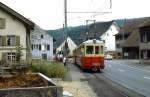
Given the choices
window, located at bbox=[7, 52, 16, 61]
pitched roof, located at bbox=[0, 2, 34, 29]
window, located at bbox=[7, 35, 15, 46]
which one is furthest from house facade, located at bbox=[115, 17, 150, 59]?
window, located at bbox=[7, 52, 16, 61]

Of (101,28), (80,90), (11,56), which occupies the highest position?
(101,28)

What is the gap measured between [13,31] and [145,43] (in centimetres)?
3107

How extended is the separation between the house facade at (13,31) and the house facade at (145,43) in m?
28.8

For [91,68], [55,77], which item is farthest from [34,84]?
[91,68]

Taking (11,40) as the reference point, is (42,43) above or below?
above

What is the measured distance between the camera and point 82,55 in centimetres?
4525

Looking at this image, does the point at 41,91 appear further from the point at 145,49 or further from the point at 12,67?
the point at 145,49

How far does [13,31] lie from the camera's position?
47406 mm

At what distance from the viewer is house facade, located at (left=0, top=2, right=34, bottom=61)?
46156 millimetres

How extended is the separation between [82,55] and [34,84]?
106 feet

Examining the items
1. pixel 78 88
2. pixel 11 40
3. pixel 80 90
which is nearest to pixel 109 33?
pixel 11 40

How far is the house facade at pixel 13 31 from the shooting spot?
4616 cm

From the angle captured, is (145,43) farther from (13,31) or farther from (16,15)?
(16,15)

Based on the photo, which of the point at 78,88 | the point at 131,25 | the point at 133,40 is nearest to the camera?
the point at 78,88
